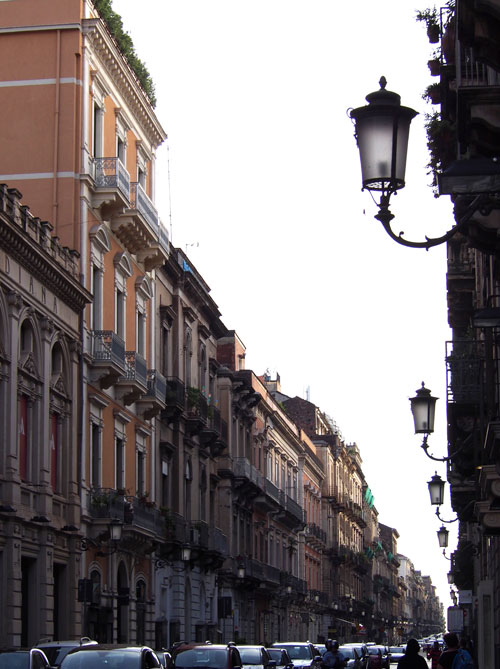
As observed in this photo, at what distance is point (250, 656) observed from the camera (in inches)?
1044

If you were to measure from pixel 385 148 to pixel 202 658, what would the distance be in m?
13.9

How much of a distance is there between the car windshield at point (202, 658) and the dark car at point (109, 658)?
12.0 feet

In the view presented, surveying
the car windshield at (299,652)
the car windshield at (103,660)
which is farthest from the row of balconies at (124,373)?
the car windshield at (103,660)

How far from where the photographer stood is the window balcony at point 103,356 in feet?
108

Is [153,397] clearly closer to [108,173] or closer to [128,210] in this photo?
[128,210]

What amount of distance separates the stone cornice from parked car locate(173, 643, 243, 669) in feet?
A: 60.6

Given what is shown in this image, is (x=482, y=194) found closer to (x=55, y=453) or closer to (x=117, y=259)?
(x=55, y=453)

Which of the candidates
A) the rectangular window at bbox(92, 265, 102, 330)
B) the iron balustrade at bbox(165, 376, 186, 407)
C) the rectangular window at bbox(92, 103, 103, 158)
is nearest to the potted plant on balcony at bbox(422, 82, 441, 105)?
the rectangular window at bbox(92, 265, 102, 330)

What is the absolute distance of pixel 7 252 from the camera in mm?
26625

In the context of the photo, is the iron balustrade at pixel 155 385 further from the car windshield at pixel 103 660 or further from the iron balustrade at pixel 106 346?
the car windshield at pixel 103 660

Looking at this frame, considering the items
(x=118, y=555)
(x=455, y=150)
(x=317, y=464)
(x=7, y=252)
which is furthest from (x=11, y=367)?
(x=317, y=464)

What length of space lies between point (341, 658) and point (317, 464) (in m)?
57.8

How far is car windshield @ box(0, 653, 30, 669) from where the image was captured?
57.1 ft

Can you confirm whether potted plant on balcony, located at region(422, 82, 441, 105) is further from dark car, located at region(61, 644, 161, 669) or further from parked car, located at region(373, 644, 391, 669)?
parked car, located at region(373, 644, 391, 669)
